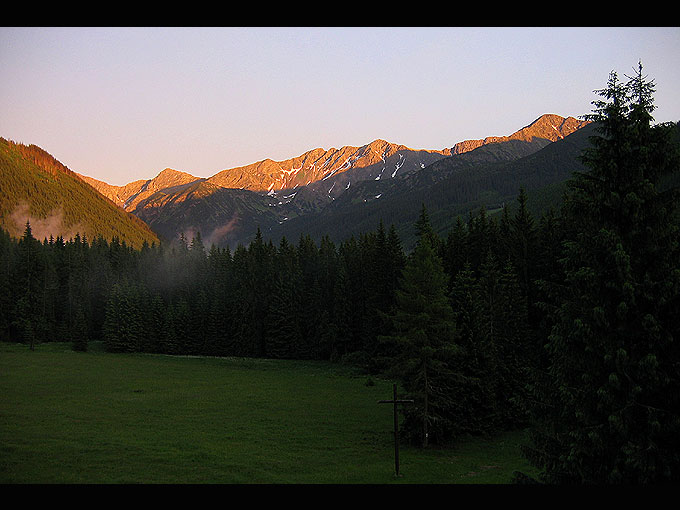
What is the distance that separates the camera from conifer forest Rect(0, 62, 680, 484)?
40.1 feet

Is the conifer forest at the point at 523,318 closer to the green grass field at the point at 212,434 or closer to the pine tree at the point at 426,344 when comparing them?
the pine tree at the point at 426,344

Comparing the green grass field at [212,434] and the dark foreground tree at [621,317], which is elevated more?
the dark foreground tree at [621,317]

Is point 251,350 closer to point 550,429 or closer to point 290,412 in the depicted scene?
point 290,412

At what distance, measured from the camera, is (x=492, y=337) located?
34094mm

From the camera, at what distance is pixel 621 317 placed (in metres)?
12.3

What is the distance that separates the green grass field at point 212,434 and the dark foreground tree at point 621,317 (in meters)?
11.9

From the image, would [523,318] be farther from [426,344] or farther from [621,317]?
[621,317]

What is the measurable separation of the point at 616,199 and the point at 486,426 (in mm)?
24800

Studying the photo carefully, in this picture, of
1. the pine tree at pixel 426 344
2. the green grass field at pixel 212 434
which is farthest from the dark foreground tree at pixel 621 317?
the pine tree at pixel 426 344

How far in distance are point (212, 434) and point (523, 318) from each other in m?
26.2

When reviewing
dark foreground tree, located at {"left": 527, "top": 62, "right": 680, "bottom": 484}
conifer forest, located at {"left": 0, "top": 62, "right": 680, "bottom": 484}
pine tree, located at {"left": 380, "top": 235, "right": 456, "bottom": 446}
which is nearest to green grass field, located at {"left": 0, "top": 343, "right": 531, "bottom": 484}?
pine tree, located at {"left": 380, "top": 235, "right": 456, "bottom": 446}

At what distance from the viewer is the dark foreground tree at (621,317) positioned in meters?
11.9

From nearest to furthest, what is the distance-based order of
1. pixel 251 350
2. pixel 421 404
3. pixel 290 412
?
1. pixel 421 404
2. pixel 290 412
3. pixel 251 350
